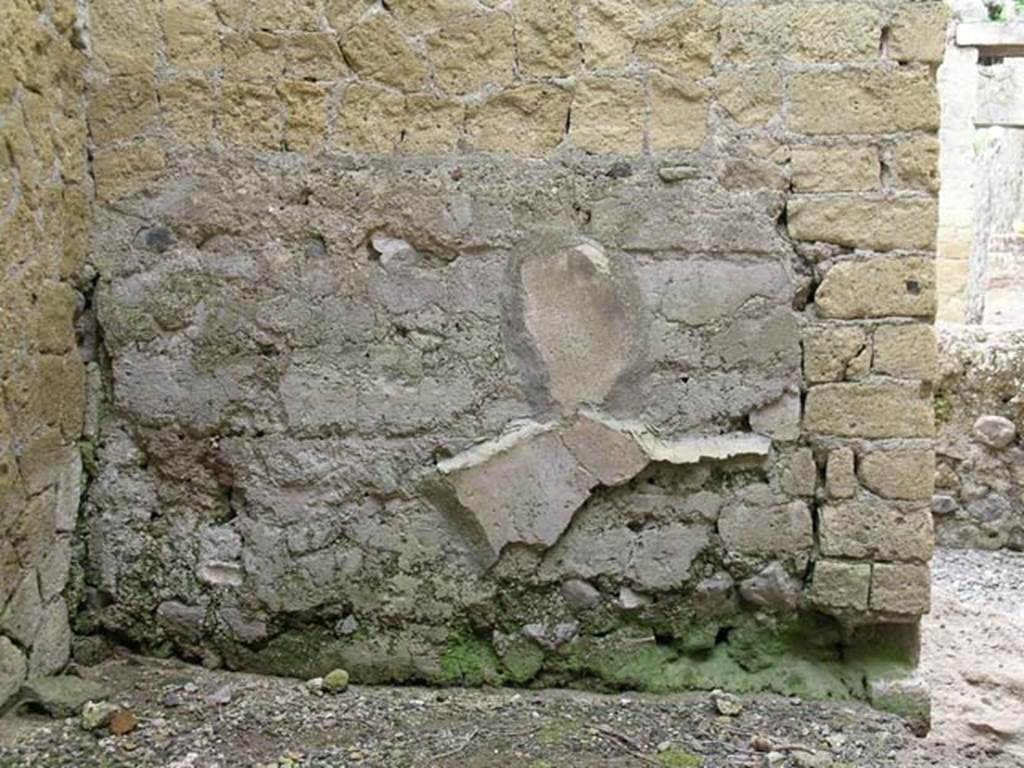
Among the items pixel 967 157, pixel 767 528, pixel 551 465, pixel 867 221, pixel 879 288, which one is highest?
pixel 967 157

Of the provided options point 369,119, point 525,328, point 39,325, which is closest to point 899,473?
point 525,328

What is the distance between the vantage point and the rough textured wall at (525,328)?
8.31 ft

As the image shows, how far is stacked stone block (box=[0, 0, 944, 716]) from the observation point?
99.7 inches

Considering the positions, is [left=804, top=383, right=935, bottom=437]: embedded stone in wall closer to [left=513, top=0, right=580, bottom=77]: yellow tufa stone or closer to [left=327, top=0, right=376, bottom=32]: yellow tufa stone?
[left=513, top=0, right=580, bottom=77]: yellow tufa stone

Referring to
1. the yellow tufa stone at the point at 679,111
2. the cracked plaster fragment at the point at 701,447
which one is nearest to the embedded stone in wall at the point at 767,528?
the cracked plaster fragment at the point at 701,447

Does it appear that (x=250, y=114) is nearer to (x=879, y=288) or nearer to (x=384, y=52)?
(x=384, y=52)

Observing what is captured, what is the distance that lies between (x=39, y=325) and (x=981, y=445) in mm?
3949

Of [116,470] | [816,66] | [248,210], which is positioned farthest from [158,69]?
[816,66]

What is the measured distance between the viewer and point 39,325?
2.41 metres

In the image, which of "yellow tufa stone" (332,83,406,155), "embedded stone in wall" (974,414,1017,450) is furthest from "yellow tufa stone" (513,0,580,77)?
"embedded stone in wall" (974,414,1017,450)

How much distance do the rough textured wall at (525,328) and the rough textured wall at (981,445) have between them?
2294mm

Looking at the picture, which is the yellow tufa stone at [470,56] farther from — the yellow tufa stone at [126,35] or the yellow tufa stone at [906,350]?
the yellow tufa stone at [906,350]

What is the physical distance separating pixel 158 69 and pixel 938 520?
12.6ft

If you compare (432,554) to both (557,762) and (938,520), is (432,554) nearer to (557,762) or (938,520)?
(557,762)
